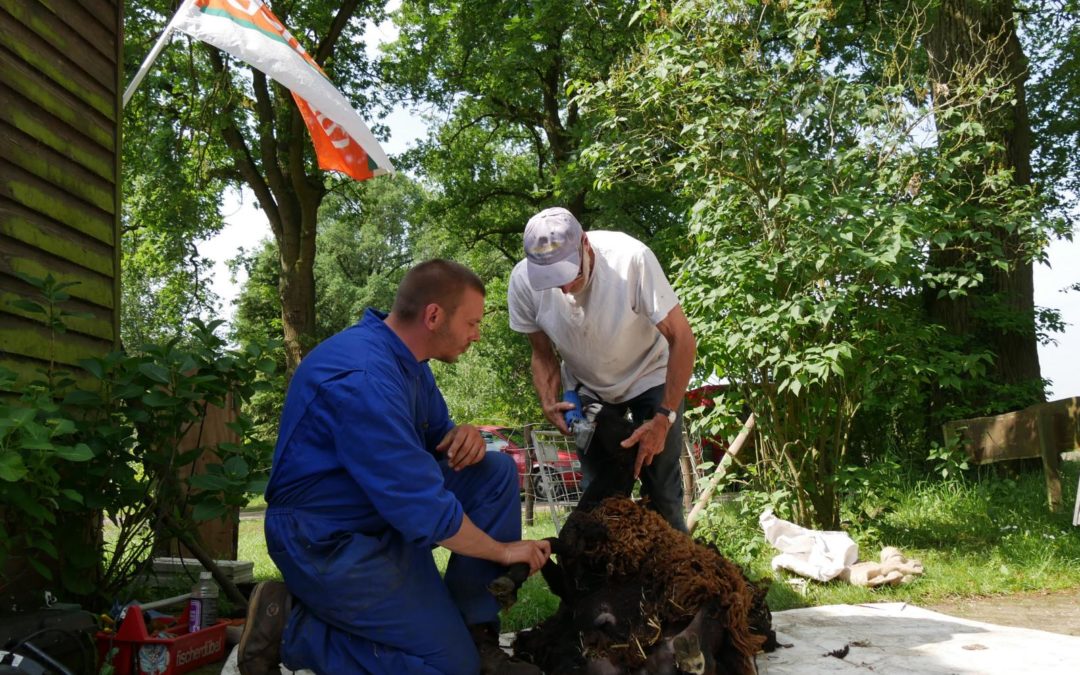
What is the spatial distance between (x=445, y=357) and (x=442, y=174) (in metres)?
17.7

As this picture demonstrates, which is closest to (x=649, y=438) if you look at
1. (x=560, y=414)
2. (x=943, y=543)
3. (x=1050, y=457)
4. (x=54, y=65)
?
(x=560, y=414)

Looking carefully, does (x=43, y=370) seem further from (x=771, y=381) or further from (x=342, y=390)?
A: (x=771, y=381)

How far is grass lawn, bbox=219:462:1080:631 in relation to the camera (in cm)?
490

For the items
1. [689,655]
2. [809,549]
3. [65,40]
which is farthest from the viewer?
[809,549]

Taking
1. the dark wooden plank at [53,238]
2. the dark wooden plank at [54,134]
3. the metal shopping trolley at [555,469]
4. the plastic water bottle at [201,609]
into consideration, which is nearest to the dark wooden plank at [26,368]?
the dark wooden plank at [53,238]

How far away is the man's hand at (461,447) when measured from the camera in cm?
298

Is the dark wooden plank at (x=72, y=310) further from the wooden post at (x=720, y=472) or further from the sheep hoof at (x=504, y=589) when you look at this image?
the wooden post at (x=720, y=472)

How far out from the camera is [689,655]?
271 centimetres

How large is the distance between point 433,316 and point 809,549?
3631 millimetres

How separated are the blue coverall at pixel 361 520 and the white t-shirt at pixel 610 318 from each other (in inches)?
45.7

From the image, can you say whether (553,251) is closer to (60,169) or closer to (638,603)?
(638,603)

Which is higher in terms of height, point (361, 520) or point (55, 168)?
point (55, 168)

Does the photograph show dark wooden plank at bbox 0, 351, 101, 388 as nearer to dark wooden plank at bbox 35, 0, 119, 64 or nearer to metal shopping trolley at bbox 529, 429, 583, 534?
dark wooden plank at bbox 35, 0, 119, 64

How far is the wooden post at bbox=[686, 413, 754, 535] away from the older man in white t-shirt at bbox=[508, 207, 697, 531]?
2295 mm
